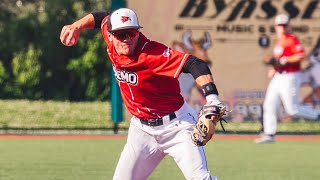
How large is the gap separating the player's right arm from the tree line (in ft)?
42.1

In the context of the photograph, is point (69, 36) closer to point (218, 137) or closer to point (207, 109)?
point (207, 109)

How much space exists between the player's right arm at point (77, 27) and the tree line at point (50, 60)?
1284 centimetres

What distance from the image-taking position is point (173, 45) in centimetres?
1609

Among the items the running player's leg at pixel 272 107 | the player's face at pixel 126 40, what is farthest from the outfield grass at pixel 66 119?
the player's face at pixel 126 40

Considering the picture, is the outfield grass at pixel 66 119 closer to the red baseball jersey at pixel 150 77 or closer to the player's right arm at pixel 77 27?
the player's right arm at pixel 77 27

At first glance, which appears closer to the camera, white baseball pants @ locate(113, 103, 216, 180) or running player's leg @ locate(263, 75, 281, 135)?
Answer: white baseball pants @ locate(113, 103, 216, 180)

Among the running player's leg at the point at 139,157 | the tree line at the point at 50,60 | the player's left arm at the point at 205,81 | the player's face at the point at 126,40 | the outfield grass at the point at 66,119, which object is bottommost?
the outfield grass at the point at 66,119

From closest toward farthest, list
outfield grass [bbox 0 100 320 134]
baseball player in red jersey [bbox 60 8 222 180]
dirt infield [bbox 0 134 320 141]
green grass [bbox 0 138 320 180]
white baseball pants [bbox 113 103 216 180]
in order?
baseball player in red jersey [bbox 60 8 222 180] < white baseball pants [bbox 113 103 216 180] < green grass [bbox 0 138 320 180] < dirt infield [bbox 0 134 320 141] < outfield grass [bbox 0 100 320 134]

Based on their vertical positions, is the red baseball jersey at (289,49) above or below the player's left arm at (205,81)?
below

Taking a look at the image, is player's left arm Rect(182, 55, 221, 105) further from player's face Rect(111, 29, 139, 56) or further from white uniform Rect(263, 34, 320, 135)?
white uniform Rect(263, 34, 320, 135)

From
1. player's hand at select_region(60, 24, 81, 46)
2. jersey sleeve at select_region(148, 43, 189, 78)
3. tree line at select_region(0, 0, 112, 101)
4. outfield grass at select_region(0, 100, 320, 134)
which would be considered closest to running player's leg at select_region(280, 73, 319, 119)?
outfield grass at select_region(0, 100, 320, 134)

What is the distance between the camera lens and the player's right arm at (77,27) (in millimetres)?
7207

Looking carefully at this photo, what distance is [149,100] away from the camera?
22.8 feet

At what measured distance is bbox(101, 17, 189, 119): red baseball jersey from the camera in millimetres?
6660
